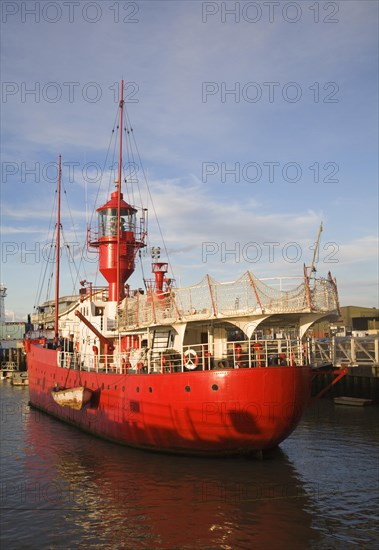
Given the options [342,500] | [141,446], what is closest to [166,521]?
[342,500]

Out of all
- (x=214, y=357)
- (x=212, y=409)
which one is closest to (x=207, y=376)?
(x=212, y=409)

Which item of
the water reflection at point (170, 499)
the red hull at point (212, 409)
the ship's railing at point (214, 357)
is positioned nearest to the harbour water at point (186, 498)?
the water reflection at point (170, 499)

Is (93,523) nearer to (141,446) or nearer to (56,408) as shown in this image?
(141,446)

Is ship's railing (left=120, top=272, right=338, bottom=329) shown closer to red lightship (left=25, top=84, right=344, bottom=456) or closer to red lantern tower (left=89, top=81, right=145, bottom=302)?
red lightship (left=25, top=84, right=344, bottom=456)

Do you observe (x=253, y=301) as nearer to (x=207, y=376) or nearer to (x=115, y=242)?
(x=207, y=376)

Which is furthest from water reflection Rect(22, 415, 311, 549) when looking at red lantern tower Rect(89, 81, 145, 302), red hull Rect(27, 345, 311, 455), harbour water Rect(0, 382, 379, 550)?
red lantern tower Rect(89, 81, 145, 302)

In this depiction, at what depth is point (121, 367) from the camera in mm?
25656

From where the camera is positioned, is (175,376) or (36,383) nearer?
(175,376)

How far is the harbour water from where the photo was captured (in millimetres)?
13766

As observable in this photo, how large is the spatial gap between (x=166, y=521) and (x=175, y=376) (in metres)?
6.70

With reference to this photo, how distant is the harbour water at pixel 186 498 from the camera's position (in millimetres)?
13766

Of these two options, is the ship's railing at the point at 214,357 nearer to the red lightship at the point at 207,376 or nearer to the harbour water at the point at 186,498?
the red lightship at the point at 207,376

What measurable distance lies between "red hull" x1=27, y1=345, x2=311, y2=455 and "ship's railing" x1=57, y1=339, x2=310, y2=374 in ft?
2.16

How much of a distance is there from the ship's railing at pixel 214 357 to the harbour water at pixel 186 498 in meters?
3.86
